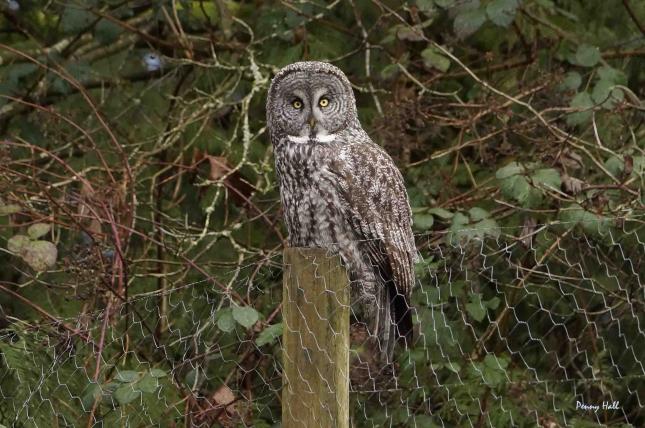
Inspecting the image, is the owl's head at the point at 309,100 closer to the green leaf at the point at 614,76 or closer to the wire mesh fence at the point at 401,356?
the wire mesh fence at the point at 401,356

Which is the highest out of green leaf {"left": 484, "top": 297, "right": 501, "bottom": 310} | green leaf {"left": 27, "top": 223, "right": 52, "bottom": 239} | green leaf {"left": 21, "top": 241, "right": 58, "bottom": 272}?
green leaf {"left": 27, "top": 223, "right": 52, "bottom": 239}

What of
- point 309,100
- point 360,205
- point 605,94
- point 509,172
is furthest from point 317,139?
point 605,94

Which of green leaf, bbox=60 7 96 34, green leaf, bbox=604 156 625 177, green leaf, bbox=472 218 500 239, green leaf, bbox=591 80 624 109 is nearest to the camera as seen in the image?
green leaf, bbox=472 218 500 239

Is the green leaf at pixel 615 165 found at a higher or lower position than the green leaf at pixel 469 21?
lower

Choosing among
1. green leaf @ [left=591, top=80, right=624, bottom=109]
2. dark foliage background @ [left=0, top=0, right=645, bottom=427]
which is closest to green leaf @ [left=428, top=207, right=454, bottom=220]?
dark foliage background @ [left=0, top=0, right=645, bottom=427]

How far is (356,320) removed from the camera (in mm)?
3402

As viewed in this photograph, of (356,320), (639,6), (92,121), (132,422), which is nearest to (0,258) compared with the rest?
(92,121)

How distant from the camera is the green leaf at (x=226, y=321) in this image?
2.86 m

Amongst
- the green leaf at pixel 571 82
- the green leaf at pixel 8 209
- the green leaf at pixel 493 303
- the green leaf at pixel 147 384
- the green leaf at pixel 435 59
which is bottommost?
the green leaf at pixel 493 303

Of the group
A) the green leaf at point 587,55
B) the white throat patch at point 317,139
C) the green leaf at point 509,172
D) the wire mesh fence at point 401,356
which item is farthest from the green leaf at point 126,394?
the green leaf at point 587,55

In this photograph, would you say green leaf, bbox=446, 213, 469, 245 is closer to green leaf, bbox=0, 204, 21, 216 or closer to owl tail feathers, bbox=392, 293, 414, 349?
owl tail feathers, bbox=392, 293, 414, 349

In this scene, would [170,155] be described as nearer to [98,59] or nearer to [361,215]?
[98,59]

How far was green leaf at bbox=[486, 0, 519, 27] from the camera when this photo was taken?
12.9 feet

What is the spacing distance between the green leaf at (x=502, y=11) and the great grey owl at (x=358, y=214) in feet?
2.47
